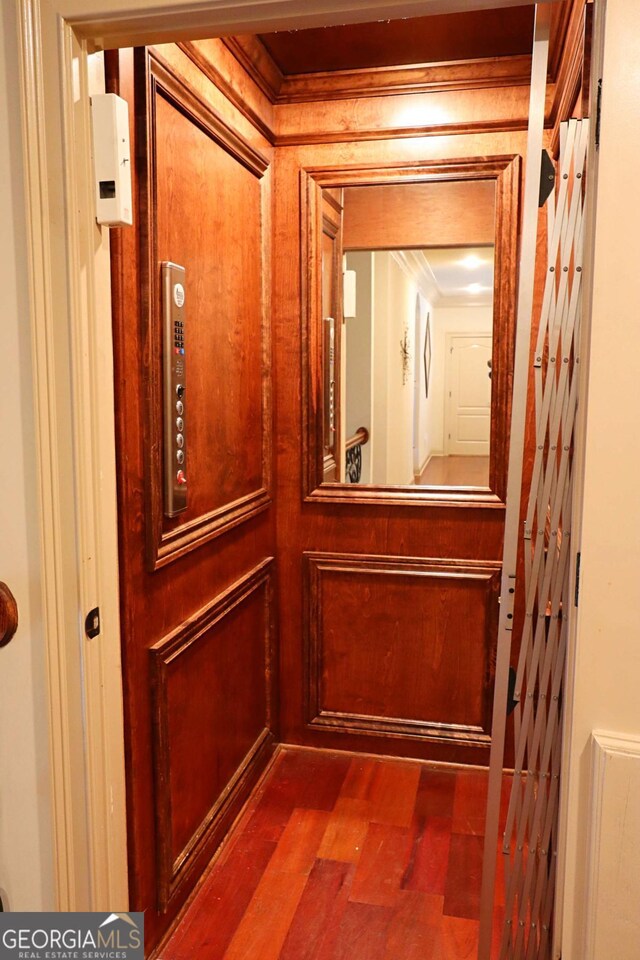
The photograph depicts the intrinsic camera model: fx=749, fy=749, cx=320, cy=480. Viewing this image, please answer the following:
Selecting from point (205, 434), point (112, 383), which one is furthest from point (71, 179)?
point (205, 434)

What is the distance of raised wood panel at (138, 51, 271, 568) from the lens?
1803 millimetres

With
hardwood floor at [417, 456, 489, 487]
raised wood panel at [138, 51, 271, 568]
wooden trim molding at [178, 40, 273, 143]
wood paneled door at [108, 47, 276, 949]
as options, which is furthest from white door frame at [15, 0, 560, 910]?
hardwood floor at [417, 456, 489, 487]

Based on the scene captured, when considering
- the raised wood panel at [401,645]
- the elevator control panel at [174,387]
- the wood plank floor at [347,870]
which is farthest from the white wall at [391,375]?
the wood plank floor at [347,870]

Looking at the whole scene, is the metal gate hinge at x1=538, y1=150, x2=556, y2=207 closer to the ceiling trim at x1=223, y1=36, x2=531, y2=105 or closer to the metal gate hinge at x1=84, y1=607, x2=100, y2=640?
the metal gate hinge at x1=84, y1=607, x2=100, y2=640

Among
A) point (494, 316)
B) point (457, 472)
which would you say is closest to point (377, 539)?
point (457, 472)

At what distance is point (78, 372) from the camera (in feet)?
4.59

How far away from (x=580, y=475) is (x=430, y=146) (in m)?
1.81

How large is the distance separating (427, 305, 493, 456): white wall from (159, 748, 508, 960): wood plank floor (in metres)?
1.25

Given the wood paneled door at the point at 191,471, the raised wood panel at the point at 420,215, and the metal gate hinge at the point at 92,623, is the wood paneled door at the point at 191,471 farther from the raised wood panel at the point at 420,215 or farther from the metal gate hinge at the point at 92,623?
the raised wood panel at the point at 420,215

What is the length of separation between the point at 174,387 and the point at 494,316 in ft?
4.26

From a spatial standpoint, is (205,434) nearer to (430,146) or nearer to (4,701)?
(4,701)

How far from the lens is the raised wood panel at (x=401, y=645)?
2.81 meters

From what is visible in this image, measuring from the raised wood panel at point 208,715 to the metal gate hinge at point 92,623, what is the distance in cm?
38

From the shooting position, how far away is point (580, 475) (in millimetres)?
1246
